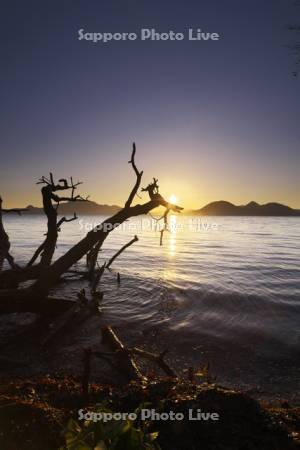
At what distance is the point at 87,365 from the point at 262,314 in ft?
43.0

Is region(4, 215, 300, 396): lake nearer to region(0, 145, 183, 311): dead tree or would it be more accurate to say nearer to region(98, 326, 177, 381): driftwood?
region(98, 326, 177, 381): driftwood

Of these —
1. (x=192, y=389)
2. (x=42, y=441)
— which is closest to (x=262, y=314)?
(x=192, y=389)

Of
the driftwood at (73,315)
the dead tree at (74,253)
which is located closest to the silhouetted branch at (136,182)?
the dead tree at (74,253)

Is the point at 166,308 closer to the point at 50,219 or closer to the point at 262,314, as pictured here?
the point at 262,314

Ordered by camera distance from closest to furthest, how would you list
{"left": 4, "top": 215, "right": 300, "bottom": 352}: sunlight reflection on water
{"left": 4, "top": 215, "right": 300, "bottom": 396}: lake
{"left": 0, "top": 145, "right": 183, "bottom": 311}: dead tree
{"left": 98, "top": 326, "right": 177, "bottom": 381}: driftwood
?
{"left": 98, "top": 326, "right": 177, "bottom": 381}: driftwood, {"left": 4, "top": 215, "right": 300, "bottom": 396}: lake, {"left": 0, "top": 145, "right": 183, "bottom": 311}: dead tree, {"left": 4, "top": 215, "right": 300, "bottom": 352}: sunlight reflection on water

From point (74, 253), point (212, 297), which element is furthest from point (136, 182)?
point (212, 297)

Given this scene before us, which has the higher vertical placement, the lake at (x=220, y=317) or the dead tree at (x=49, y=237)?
the dead tree at (x=49, y=237)

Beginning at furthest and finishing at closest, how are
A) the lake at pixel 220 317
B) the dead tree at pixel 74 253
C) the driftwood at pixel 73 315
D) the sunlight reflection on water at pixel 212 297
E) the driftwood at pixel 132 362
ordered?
the sunlight reflection on water at pixel 212 297, the dead tree at pixel 74 253, the driftwood at pixel 73 315, the lake at pixel 220 317, the driftwood at pixel 132 362

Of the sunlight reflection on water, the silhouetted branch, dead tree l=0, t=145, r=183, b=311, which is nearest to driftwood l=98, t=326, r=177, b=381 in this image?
dead tree l=0, t=145, r=183, b=311

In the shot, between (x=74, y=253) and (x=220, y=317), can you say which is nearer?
(x=74, y=253)

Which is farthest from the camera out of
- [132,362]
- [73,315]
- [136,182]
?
[73,315]

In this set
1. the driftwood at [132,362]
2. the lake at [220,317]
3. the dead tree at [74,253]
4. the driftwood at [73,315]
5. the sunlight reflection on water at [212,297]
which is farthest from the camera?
the sunlight reflection on water at [212,297]

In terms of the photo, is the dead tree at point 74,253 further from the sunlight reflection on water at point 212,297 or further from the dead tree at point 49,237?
the sunlight reflection on water at point 212,297

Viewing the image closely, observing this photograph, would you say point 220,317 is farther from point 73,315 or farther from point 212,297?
point 73,315
